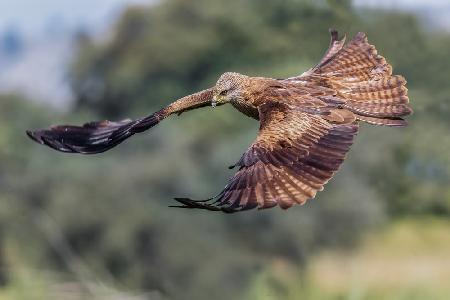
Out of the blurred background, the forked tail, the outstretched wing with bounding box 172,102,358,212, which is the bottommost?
the outstretched wing with bounding box 172,102,358,212

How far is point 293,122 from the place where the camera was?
22.1ft

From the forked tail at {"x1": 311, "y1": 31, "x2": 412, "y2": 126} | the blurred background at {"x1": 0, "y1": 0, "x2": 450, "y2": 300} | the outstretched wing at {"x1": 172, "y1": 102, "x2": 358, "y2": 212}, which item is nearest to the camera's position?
the outstretched wing at {"x1": 172, "y1": 102, "x2": 358, "y2": 212}

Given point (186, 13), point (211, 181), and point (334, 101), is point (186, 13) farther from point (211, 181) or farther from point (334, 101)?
point (334, 101)

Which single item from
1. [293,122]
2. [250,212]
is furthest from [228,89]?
[250,212]

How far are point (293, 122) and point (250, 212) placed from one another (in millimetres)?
16412

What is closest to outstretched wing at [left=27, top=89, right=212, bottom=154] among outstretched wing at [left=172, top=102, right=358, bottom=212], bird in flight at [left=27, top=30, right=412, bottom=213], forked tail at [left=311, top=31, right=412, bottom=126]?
bird in flight at [left=27, top=30, right=412, bottom=213]

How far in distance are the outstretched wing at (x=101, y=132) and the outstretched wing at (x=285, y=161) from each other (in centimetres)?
51

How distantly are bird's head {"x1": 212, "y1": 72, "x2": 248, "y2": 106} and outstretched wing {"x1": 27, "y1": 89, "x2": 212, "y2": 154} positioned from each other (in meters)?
0.08

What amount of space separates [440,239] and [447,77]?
7.09 meters

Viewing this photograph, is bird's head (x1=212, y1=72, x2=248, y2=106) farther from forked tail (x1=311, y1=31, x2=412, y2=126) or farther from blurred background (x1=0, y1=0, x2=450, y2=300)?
blurred background (x1=0, y1=0, x2=450, y2=300)

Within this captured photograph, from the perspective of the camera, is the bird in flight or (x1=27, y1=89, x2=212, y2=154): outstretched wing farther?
(x1=27, y1=89, x2=212, y2=154): outstretched wing

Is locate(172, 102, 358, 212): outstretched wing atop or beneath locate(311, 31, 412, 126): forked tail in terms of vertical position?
beneath

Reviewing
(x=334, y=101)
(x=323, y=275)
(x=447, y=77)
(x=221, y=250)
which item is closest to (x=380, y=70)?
(x=334, y=101)

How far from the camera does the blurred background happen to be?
1357 cm
